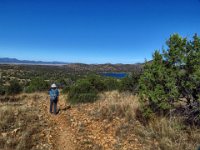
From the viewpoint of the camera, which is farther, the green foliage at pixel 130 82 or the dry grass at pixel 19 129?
the green foliage at pixel 130 82

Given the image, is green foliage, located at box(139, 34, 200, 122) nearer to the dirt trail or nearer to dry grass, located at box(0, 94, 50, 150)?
the dirt trail

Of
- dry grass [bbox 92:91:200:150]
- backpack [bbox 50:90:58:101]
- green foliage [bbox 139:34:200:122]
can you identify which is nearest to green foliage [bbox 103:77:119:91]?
backpack [bbox 50:90:58:101]

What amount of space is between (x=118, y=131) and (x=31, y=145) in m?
2.55

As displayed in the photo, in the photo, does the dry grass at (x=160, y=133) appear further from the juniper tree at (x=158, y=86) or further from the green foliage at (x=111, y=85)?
the green foliage at (x=111, y=85)

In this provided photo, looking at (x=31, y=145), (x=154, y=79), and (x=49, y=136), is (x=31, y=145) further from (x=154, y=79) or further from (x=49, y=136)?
(x=154, y=79)

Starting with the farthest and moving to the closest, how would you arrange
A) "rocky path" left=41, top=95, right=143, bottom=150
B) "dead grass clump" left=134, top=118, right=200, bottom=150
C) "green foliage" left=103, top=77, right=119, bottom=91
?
"green foliage" left=103, top=77, right=119, bottom=91
"rocky path" left=41, top=95, right=143, bottom=150
"dead grass clump" left=134, top=118, right=200, bottom=150

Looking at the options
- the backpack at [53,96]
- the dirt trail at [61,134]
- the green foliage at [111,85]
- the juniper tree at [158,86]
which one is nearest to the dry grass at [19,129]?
the dirt trail at [61,134]

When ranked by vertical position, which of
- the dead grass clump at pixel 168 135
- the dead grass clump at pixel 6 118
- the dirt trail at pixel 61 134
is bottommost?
the dirt trail at pixel 61 134

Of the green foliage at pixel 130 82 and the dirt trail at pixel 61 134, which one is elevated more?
the green foliage at pixel 130 82

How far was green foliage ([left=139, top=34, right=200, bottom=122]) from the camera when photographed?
6344mm

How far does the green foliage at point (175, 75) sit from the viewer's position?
6344 mm

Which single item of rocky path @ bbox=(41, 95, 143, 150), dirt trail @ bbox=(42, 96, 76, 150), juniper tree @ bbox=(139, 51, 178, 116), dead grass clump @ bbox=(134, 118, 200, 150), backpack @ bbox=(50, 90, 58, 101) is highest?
juniper tree @ bbox=(139, 51, 178, 116)

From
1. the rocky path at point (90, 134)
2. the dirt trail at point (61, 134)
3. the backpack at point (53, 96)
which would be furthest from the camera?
the backpack at point (53, 96)

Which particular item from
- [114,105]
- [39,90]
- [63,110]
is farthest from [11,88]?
[114,105]
